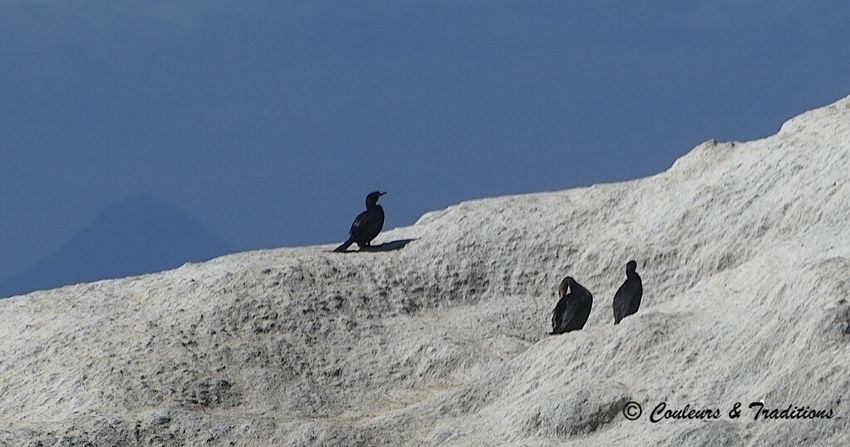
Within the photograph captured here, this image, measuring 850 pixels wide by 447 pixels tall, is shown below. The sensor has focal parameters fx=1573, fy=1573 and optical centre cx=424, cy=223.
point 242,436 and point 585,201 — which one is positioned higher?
point 585,201

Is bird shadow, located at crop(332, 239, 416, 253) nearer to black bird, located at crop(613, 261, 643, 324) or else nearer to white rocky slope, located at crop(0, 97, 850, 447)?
white rocky slope, located at crop(0, 97, 850, 447)

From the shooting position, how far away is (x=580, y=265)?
96.7 ft

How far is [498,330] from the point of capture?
28.2 meters

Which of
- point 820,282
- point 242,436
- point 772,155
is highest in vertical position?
point 772,155

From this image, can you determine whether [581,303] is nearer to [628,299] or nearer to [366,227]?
[628,299]

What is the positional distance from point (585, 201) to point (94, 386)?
10.7 meters

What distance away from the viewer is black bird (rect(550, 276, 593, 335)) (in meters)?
25.6

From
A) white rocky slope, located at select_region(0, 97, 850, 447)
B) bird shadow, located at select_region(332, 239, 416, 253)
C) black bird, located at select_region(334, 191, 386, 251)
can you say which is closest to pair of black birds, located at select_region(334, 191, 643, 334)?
white rocky slope, located at select_region(0, 97, 850, 447)

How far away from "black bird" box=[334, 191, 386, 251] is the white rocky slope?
0.49 metres

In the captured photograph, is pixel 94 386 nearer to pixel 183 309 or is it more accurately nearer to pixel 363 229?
pixel 183 309

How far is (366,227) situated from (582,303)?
6.99 metres

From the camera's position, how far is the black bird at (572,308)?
25.6m

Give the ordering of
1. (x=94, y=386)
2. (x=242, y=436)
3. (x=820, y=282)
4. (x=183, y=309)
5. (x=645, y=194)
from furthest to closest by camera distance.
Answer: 1. (x=645, y=194)
2. (x=183, y=309)
3. (x=94, y=386)
4. (x=242, y=436)
5. (x=820, y=282)

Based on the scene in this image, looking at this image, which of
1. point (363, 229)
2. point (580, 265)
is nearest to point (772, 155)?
point (580, 265)
